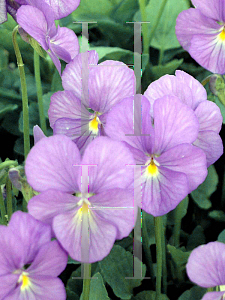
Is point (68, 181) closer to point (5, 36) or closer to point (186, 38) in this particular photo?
point (186, 38)

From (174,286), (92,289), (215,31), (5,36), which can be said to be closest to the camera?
(92,289)

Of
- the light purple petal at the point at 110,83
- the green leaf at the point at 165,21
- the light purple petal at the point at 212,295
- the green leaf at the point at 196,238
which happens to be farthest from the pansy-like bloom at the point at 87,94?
the green leaf at the point at 165,21

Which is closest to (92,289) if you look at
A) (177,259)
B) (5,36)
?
(177,259)

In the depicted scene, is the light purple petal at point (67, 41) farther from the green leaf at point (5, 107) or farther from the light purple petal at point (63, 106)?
the green leaf at point (5, 107)

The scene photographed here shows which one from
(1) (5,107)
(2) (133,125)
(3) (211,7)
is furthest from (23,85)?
(1) (5,107)

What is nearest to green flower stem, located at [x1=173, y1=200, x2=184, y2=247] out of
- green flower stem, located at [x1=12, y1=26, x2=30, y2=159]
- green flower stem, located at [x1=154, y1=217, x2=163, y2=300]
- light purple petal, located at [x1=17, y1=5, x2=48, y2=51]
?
green flower stem, located at [x1=154, y1=217, x2=163, y2=300]

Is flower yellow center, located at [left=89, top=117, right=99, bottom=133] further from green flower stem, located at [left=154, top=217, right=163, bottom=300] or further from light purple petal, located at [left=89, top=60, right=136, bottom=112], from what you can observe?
green flower stem, located at [left=154, top=217, right=163, bottom=300]

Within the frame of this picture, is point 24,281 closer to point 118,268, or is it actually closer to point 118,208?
point 118,208
